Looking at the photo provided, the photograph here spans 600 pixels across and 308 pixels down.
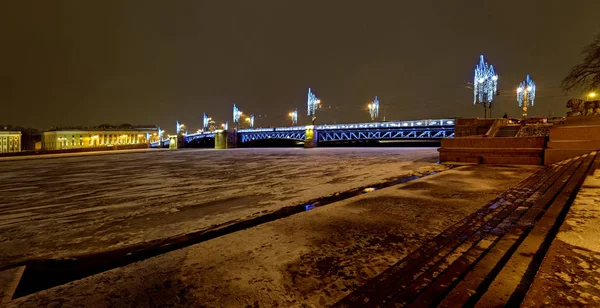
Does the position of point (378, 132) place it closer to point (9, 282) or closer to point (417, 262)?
point (417, 262)

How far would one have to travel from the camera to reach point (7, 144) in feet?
315

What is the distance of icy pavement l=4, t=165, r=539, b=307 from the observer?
7.30 ft

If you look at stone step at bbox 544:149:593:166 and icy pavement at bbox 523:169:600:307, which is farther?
stone step at bbox 544:149:593:166

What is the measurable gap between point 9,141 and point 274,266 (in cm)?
13625

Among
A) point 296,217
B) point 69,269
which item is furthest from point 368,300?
point 69,269

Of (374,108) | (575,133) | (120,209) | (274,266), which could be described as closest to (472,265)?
(274,266)

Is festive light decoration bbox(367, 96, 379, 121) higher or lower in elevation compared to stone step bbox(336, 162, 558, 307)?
higher

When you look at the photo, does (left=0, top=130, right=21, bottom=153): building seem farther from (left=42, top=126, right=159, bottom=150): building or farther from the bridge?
the bridge

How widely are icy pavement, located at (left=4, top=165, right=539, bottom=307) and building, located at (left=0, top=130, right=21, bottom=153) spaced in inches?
5103

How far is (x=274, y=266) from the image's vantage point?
2750mm

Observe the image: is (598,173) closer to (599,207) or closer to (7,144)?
(599,207)

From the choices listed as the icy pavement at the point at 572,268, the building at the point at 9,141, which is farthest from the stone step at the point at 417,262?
the building at the point at 9,141

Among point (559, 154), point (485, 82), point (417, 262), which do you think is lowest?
point (417, 262)

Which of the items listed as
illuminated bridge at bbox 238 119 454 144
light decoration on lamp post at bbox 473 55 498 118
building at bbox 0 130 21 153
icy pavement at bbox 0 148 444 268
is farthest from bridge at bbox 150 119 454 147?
building at bbox 0 130 21 153
